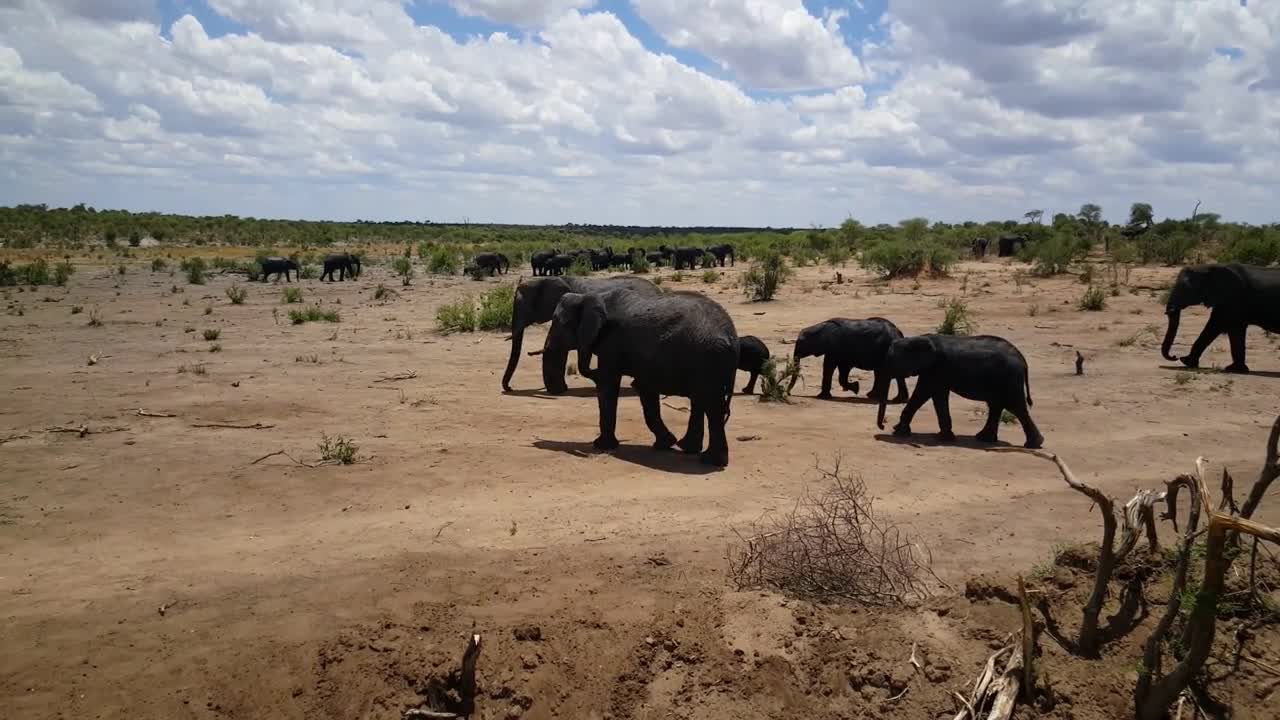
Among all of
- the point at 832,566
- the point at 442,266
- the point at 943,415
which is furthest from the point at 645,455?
the point at 442,266

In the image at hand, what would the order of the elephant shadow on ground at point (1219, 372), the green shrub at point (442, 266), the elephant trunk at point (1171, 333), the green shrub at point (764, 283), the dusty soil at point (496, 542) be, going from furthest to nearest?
the green shrub at point (442, 266) → the green shrub at point (764, 283) → the elephant trunk at point (1171, 333) → the elephant shadow on ground at point (1219, 372) → the dusty soil at point (496, 542)

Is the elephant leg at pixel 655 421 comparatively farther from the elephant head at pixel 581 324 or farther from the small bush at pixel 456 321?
the small bush at pixel 456 321

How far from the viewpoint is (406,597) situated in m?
6.05

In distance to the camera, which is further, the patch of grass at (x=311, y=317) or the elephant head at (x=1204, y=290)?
the patch of grass at (x=311, y=317)

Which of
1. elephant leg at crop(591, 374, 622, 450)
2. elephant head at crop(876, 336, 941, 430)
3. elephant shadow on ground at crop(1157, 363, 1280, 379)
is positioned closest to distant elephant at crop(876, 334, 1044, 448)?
elephant head at crop(876, 336, 941, 430)

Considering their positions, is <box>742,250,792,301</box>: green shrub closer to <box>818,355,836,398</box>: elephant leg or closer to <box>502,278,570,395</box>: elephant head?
<box>502,278,570,395</box>: elephant head

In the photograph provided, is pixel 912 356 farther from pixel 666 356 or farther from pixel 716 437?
pixel 666 356

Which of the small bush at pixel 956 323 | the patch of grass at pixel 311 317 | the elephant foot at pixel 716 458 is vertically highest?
the small bush at pixel 956 323

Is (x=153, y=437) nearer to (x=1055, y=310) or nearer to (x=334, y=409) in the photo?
(x=334, y=409)

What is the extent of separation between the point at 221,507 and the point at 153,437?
2645 mm

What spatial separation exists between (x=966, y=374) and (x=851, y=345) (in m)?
2.89

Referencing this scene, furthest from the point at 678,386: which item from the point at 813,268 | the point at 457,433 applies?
the point at 813,268

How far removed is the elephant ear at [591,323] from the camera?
965 centimetres

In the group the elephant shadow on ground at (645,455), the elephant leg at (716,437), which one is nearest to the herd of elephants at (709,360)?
the elephant leg at (716,437)
